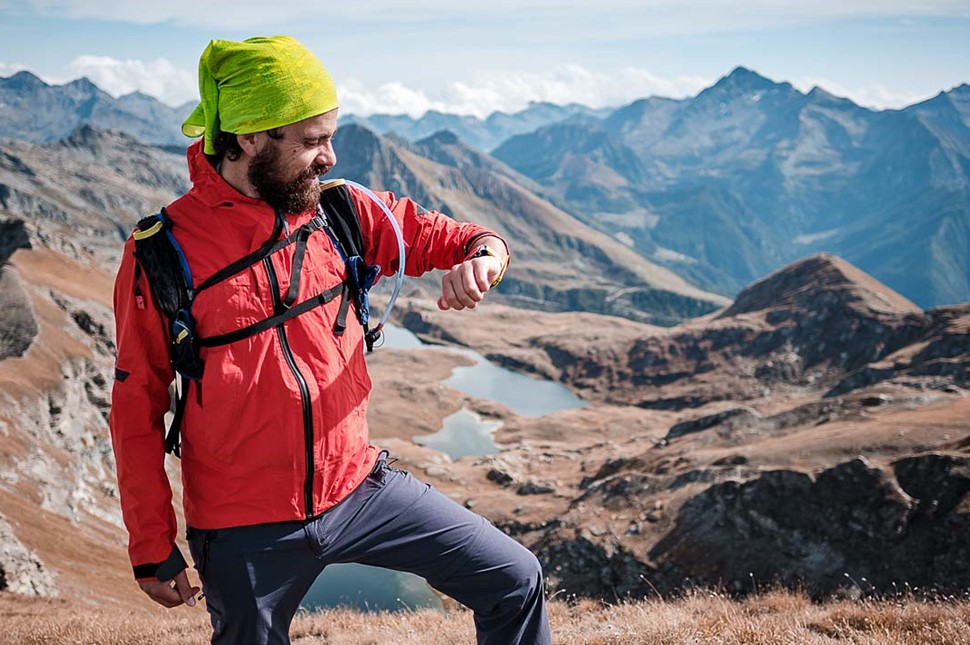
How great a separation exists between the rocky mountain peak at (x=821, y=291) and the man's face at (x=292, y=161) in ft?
426

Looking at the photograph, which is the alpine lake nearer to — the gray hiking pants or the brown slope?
the gray hiking pants

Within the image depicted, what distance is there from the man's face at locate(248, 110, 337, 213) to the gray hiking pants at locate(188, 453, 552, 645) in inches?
75.9

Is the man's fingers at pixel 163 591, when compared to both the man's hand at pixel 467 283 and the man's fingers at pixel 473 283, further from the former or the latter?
the man's fingers at pixel 473 283

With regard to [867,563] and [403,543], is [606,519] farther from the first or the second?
[403,543]

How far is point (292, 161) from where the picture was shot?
14.0 feet

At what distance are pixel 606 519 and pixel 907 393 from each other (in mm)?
23137

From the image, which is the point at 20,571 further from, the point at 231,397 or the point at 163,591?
the point at 231,397

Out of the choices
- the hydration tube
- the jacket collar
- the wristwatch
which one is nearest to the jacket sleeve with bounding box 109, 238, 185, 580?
the jacket collar

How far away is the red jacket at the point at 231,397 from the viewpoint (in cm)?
404

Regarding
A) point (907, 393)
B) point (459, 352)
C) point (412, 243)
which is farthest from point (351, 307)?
point (459, 352)

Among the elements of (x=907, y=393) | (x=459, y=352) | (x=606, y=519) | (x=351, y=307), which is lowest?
(x=459, y=352)

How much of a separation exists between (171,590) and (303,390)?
1.51 metres

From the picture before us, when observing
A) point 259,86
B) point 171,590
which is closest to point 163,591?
point 171,590

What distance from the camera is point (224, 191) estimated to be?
430cm
